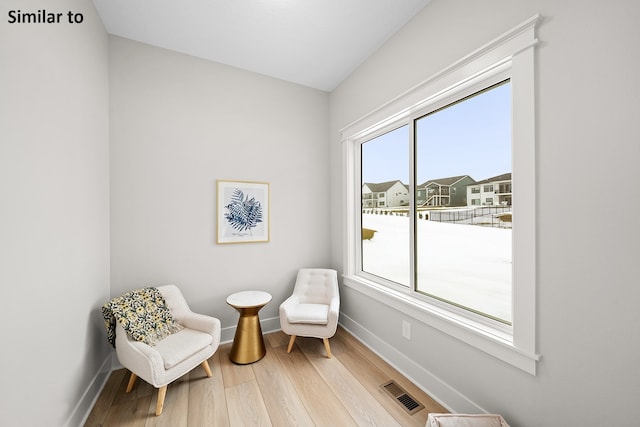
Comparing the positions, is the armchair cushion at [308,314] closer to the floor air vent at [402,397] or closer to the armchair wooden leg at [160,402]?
the floor air vent at [402,397]

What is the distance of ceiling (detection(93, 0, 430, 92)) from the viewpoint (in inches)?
74.4

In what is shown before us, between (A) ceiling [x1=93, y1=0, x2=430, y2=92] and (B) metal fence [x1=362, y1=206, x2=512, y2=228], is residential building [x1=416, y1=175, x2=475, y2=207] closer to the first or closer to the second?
(B) metal fence [x1=362, y1=206, x2=512, y2=228]

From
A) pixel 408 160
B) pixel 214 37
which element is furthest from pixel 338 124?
pixel 214 37

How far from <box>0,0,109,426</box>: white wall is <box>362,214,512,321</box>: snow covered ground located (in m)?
2.38

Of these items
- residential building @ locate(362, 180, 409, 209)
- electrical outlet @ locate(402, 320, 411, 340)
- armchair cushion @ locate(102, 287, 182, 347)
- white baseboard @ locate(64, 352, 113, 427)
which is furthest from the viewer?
residential building @ locate(362, 180, 409, 209)

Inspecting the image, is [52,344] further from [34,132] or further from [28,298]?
[34,132]

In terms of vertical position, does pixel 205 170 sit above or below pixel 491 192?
above

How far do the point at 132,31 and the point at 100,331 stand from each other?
2.51 m

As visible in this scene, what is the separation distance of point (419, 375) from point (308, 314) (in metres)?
1.02

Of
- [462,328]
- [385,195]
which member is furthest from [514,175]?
[385,195]

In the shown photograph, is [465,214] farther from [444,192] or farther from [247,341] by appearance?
[247,341]

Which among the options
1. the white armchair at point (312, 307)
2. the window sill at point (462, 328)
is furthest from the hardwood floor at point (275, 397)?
the window sill at point (462, 328)

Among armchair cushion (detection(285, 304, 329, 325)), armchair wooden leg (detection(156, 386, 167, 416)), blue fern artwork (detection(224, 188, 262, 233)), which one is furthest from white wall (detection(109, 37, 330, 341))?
armchair wooden leg (detection(156, 386, 167, 416))

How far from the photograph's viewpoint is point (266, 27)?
2.11 metres
